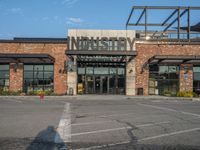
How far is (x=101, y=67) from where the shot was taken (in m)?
36.9

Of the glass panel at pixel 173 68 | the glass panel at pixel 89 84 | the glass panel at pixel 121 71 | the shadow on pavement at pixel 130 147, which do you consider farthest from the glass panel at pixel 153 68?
the shadow on pavement at pixel 130 147

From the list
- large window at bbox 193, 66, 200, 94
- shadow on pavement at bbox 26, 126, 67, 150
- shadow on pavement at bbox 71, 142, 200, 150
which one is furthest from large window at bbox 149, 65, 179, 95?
shadow on pavement at bbox 71, 142, 200, 150

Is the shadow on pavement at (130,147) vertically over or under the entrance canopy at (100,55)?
under

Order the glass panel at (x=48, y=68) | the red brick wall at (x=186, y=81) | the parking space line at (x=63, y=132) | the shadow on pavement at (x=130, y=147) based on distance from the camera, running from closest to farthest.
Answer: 1. the shadow on pavement at (x=130, y=147)
2. the parking space line at (x=63, y=132)
3. the glass panel at (x=48, y=68)
4. the red brick wall at (x=186, y=81)

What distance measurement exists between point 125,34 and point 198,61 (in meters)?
8.98

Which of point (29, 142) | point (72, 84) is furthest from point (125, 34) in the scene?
point (29, 142)

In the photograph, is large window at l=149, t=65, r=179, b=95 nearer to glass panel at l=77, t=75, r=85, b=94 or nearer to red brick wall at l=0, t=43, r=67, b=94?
glass panel at l=77, t=75, r=85, b=94

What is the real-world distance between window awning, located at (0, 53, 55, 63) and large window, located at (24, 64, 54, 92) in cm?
107

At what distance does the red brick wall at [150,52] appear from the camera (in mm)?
35875

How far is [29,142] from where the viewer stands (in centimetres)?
814

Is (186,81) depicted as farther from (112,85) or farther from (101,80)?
(101,80)

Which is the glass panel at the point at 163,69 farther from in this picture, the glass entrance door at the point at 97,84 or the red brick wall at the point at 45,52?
the red brick wall at the point at 45,52

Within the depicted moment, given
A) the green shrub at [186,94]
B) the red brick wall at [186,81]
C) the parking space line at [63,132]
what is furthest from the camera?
the red brick wall at [186,81]

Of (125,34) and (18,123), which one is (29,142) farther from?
(125,34)
